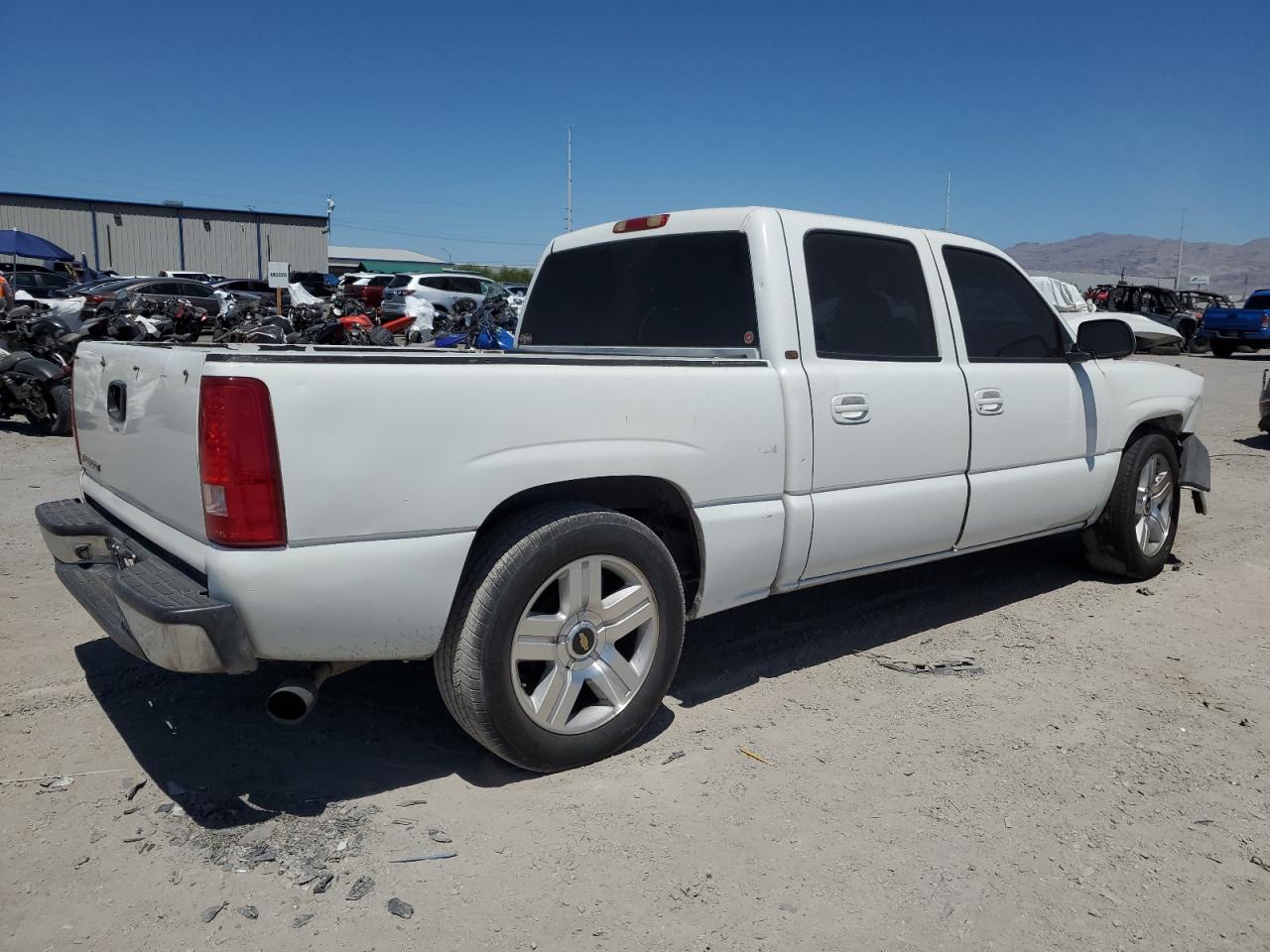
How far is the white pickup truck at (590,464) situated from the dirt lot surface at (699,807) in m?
0.41

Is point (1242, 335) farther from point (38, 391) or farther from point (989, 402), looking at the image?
point (38, 391)

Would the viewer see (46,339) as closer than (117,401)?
No

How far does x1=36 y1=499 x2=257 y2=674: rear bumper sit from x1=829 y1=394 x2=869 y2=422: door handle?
2.28 m

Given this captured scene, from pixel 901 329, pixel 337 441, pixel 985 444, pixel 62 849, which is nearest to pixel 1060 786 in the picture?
pixel 985 444

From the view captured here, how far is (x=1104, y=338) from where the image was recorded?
4980 mm

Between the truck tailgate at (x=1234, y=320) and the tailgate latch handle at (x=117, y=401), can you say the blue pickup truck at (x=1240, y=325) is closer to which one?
the truck tailgate at (x=1234, y=320)

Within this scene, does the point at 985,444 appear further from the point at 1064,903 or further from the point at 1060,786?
the point at 1064,903

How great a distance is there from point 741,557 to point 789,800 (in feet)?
2.87

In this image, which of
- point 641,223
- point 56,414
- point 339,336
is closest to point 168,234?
point 339,336

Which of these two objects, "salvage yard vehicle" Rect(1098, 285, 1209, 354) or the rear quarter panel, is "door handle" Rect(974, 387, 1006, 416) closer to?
the rear quarter panel

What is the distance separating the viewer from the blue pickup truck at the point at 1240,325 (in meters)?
25.9

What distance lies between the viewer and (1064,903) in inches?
108


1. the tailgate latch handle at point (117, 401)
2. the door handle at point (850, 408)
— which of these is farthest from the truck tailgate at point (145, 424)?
the door handle at point (850, 408)

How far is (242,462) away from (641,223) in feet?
7.73
